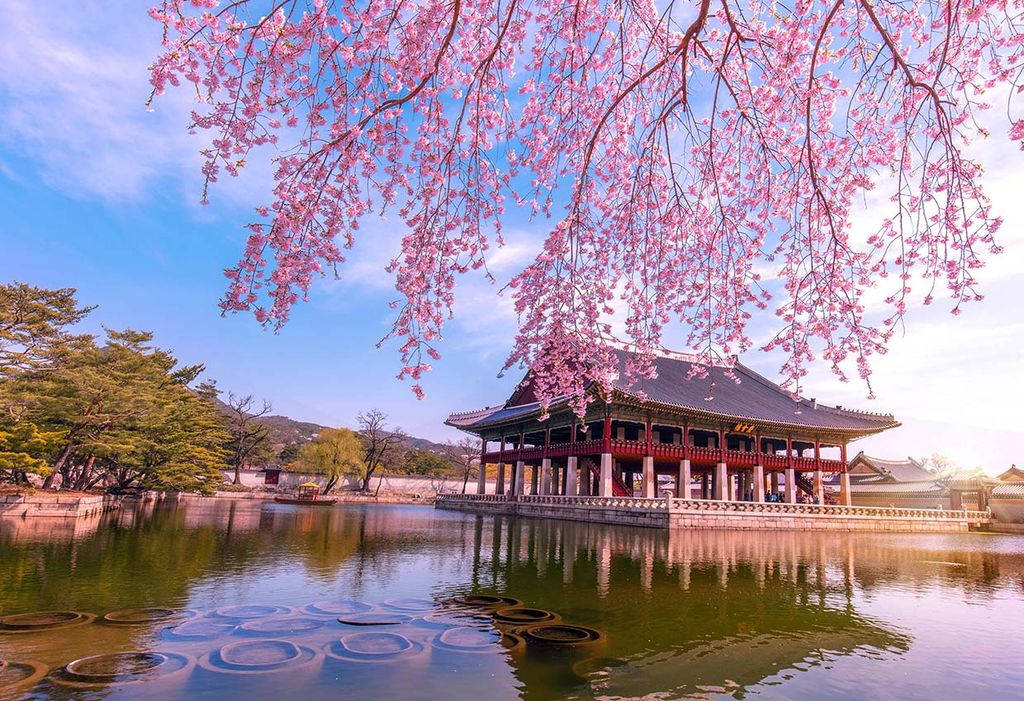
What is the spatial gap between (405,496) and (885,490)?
1672 inches

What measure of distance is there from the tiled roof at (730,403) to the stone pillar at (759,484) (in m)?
3.02

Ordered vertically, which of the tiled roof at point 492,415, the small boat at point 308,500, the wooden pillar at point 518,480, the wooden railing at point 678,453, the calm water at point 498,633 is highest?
the tiled roof at point 492,415

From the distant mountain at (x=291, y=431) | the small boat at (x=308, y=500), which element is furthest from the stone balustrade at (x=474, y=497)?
the distant mountain at (x=291, y=431)

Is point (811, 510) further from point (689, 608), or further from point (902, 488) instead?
point (689, 608)

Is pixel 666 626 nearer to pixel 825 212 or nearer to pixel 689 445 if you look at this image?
pixel 825 212

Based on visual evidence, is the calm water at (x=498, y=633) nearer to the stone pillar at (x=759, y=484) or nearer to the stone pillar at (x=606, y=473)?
the stone pillar at (x=606, y=473)

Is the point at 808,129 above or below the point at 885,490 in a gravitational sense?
above

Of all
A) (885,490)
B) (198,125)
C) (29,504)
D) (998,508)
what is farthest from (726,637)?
(885,490)

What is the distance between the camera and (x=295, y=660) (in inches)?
256

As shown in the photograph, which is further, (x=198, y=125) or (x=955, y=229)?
(x=955, y=229)

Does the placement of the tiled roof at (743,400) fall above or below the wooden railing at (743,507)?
above

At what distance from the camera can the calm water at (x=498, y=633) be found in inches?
240

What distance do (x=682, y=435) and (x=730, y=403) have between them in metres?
4.44

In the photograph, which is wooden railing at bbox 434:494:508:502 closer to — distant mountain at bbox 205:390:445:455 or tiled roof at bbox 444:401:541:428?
tiled roof at bbox 444:401:541:428
